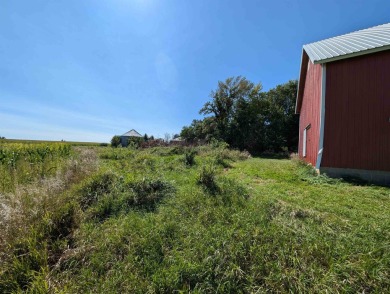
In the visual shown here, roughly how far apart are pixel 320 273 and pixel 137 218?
2424 millimetres

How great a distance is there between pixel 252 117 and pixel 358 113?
547 inches

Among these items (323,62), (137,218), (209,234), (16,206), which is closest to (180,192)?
(137,218)

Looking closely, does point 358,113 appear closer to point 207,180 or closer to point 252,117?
point 207,180

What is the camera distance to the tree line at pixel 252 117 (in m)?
19.2

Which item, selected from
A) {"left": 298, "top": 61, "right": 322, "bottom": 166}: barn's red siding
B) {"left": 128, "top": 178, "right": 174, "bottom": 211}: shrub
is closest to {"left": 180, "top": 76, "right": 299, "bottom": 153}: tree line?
{"left": 298, "top": 61, "right": 322, "bottom": 166}: barn's red siding

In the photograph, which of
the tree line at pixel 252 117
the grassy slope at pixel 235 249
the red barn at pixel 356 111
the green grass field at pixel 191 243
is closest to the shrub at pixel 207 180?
the green grass field at pixel 191 243

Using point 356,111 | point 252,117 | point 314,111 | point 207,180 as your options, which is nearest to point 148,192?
point 207,180

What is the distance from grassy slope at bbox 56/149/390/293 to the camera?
191 centimetres

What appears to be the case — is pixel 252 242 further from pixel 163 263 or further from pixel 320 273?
pixel 163 263

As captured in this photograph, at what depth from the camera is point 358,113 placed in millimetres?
5906

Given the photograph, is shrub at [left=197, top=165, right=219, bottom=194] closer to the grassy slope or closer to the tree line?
the grassy slope

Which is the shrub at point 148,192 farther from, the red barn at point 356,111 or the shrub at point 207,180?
the red barn at point 356,111

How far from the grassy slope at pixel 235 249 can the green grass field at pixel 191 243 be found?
0.01 meters

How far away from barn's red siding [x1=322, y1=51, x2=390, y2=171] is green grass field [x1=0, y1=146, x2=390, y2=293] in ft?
7.53
